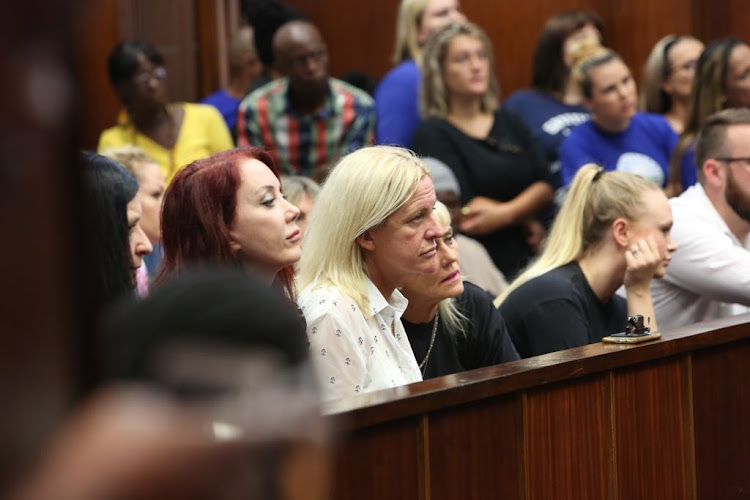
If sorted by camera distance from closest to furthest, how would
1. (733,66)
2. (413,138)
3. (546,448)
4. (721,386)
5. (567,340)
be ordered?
1. (546,448)
2. (721,386)
3. (567,340)
4. (413,138)
5. (733,66)

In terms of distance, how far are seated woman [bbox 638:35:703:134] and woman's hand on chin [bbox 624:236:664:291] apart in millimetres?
1773

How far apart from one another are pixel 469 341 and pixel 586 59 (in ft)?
6.74

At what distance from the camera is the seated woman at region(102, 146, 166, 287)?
10.8ft

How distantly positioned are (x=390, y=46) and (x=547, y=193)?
95.7 inches

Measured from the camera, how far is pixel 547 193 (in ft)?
13.1

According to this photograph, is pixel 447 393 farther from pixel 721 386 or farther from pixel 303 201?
pixel 303 201

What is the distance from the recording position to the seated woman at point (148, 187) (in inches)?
130

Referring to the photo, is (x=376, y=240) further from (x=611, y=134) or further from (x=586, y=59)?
(x=586, y=59)

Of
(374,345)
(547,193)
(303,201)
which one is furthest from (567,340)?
(547,193)

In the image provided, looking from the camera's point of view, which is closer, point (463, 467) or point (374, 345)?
point (463, 467)

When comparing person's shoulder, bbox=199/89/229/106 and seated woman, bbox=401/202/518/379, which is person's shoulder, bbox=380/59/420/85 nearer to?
person's shoulder, bbox=199/89/229/106

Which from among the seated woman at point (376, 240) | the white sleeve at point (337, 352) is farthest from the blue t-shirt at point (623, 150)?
the white sleeve at point (337, 352)

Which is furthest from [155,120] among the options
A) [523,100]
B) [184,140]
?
[523,100]

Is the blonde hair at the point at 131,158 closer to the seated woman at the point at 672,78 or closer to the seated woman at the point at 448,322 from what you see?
the seated woman at the point at 448,322
